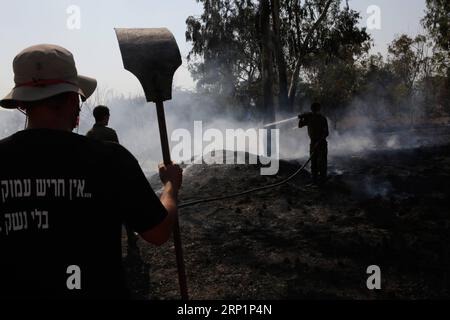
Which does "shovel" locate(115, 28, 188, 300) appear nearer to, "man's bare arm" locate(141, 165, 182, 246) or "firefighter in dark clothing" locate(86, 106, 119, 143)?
"man's bare arm" locate(141, 165, 182, 246)

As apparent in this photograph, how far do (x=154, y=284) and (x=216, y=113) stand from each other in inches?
1096

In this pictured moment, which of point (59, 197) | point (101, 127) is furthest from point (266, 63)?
point (59, 197)

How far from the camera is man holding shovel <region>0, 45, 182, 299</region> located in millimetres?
1254

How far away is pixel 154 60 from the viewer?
2.29 m

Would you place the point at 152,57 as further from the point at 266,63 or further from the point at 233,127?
the point at 233,127

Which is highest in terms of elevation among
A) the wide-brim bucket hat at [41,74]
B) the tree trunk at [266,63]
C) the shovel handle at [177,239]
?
the tree trunk at [266,63]

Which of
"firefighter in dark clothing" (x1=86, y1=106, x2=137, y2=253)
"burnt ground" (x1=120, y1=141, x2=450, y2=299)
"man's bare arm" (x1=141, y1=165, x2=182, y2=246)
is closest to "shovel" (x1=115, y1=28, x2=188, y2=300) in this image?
"man's bare arm" (x1=141, y1=165, x2=182, y2=246)

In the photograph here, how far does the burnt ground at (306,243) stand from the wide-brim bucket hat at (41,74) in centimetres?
303

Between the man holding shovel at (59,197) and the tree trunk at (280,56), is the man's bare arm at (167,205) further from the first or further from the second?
the tree trunk at (280,56)

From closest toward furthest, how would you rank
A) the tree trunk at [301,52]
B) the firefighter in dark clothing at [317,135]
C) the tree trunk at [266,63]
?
the firefighter in dark clothing at [317,135]
the tree trunk at [266,63]
the tree trunk at [301,52]

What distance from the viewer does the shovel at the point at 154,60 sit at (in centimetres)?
222

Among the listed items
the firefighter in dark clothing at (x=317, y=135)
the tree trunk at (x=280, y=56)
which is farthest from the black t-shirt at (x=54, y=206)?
the tree trunk at (x=280, y=56)

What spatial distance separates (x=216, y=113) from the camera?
1245 inches

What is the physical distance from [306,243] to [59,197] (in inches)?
178
